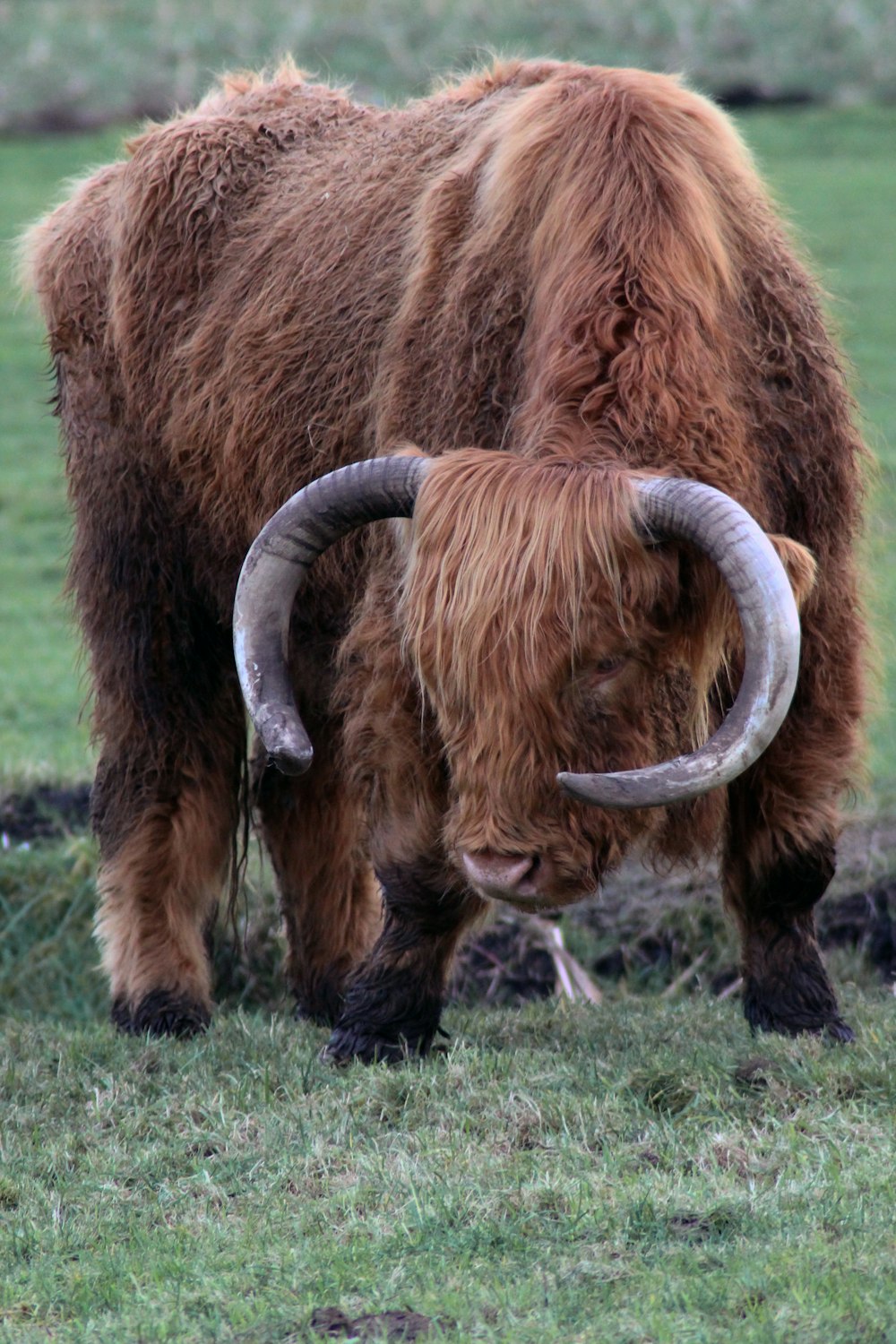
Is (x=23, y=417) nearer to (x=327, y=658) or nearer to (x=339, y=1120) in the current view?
(x=327, y=658)

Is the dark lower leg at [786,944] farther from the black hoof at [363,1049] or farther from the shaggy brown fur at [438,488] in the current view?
the black hoof at [363,1049]

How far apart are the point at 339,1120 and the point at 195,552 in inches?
78.2

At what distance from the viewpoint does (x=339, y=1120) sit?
4195 mm

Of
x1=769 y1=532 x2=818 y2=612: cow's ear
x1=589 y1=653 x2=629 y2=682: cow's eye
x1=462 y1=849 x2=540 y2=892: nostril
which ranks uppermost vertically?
x1=769 y1=532 x2=818 y2=612: cow's ear

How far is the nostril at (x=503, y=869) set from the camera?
3896 mm

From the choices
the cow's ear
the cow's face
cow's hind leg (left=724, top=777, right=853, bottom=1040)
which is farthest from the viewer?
cow's hind leg (left=724, top=777, right=853, bottom=1040)

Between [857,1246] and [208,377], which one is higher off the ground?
[208,377]

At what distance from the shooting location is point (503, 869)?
3.90 m

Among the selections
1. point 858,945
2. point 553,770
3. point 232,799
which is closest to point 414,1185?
point 553,770

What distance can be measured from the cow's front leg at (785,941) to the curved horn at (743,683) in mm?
1084

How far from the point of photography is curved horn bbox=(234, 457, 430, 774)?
408 cm

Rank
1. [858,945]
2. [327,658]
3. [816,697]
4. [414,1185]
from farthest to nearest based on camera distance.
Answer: [858,945] → [327,658] → [816,697] → [414,1185]

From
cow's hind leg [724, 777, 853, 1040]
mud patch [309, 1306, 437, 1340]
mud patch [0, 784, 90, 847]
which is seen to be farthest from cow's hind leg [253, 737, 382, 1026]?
mud patch [309, 1306, 437, 1340]

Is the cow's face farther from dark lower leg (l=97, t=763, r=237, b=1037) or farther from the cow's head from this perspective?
dark lower leg (l=97, t=763, r=237, b=1037)
